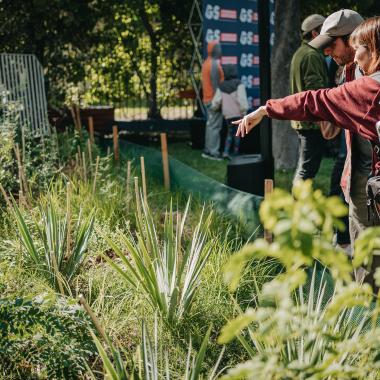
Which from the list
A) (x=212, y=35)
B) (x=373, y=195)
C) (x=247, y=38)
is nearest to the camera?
(x=373, y=195)

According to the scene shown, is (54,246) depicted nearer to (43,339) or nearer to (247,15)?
(43,339)

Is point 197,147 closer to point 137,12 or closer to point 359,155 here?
point 137,12

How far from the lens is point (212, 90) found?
9.76 metres

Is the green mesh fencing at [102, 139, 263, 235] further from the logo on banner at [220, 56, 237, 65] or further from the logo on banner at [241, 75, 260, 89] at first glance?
the logo on banner at [241, 75, 260, 89]

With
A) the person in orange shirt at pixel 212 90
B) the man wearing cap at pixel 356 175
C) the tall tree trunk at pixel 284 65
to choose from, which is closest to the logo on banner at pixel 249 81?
the person in orange shirt at pixel 212 90

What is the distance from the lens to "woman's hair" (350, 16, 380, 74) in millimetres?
2910

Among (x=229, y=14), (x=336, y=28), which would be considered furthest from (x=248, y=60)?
(x=336, y=28)

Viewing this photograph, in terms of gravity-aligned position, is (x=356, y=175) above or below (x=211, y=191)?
above

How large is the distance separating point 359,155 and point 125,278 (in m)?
1.37

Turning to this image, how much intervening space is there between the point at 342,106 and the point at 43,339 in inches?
64.5

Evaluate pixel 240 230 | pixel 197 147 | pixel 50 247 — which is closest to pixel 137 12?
pixel 197 147

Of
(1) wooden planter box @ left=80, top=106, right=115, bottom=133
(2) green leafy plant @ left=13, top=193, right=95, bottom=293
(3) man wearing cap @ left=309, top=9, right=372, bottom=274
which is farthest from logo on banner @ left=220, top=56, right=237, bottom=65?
(2) green leafy plant @ left=13, top=193, right=95, bottom=293

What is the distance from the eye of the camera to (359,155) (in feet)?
11.5

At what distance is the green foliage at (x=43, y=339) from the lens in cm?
265
